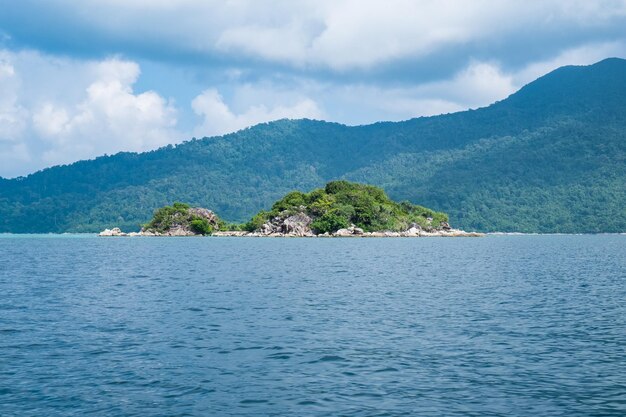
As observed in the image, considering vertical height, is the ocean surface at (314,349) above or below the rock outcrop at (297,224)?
below

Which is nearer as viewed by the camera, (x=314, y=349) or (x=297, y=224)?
(x=314, y=349)

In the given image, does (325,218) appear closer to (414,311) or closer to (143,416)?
(414,311)

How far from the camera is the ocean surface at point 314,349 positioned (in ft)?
61.2

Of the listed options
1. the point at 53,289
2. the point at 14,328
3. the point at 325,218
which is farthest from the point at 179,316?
the point at 325,218

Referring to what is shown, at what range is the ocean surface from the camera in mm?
18656

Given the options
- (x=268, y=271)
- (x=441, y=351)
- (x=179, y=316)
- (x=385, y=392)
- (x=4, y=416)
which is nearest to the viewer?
(x=4, y=416)

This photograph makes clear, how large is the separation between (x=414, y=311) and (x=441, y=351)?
1052 cm

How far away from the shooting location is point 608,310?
117 feet

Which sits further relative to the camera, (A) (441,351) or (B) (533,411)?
(A) (441,351)

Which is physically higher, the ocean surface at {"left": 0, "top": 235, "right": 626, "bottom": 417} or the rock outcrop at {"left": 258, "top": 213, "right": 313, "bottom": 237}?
the rock outcrop at {"left": 258, "top": 213, "right": 313, "bottom": 237}

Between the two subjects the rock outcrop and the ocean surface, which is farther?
the rock outcrop

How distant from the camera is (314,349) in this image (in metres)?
25.6

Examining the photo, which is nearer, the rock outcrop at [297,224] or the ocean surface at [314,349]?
the ocean surface at [314,349]

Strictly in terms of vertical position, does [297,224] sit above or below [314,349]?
above
